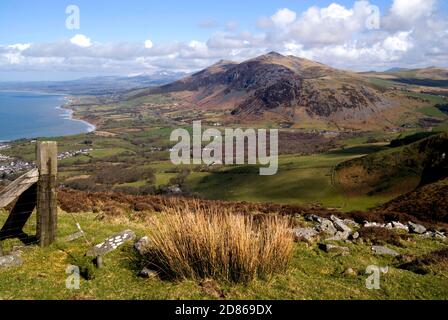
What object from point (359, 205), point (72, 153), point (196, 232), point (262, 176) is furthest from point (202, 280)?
point (72, 153)

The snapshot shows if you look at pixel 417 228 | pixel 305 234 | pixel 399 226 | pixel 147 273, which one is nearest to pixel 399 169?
pixel 399 226

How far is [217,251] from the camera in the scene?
30.4 feet

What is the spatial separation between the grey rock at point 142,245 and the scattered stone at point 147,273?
3.19 ft

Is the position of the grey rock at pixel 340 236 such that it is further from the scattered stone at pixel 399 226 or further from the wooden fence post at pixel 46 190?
the wooden fence post at pixel 46 190

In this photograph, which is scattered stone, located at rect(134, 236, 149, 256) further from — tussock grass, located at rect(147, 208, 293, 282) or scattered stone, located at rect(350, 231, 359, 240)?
scattered stone, located at rect(350, 231, 359, 240)

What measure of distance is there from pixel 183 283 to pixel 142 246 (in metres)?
2.29

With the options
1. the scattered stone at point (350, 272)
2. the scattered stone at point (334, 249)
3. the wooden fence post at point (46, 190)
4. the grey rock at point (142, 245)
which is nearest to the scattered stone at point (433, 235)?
the scattered stone at point (334, 249)

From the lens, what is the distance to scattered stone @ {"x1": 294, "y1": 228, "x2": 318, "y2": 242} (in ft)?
47.0

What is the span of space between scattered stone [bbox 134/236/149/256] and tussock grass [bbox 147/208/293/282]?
0.48m

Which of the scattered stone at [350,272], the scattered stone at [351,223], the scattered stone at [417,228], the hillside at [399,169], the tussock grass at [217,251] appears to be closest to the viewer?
the tussock grass at [217,251]

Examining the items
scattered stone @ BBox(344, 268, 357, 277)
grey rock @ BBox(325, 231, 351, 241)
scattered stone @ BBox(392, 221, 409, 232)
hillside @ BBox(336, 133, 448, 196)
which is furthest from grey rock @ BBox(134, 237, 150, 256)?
hillside @ BBox(336, 133, 448, 196)

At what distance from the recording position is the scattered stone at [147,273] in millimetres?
9289

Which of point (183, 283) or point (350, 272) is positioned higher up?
point (183, 283)

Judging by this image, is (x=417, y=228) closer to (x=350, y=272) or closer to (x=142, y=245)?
(x=350, y=272)
